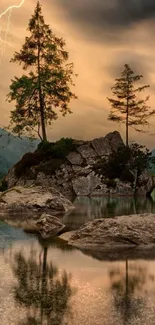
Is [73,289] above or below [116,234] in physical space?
below

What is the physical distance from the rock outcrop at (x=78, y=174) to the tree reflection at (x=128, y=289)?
36.8 metres

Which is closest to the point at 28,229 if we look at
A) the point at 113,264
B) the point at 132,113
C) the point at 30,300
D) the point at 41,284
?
the point at 113,264

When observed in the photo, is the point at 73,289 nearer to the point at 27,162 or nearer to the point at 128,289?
the point at 128,289

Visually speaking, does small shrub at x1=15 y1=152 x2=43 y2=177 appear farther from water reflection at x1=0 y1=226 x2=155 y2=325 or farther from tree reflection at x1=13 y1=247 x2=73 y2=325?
tree reflection at x1=13 y1=247 x2=73 y2=325

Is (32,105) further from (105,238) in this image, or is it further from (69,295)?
(69,295)

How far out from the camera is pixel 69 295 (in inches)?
246

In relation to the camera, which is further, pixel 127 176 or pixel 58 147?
pixel 58 147

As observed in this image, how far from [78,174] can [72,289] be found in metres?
40.8

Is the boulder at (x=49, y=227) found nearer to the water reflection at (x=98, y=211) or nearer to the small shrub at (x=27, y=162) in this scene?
the water reflection at (x=98, y=211)

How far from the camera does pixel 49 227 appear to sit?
46.0 feet

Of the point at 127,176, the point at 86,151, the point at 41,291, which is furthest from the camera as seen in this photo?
the point at 86,151

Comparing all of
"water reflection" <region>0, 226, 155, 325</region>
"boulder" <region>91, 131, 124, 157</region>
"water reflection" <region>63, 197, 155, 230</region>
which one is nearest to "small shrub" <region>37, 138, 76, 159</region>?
"boulder" <region>91, 131, 124, 157</region>

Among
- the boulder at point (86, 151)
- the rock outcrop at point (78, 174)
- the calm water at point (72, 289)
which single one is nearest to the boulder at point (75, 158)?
the rock outcrop at point (78, 174)

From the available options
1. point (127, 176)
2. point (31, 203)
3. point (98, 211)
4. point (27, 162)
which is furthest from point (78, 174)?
point (31, 203)
